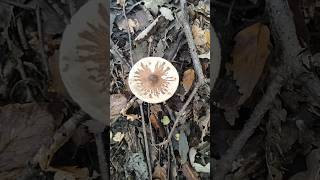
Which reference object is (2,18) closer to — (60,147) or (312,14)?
(60,147)

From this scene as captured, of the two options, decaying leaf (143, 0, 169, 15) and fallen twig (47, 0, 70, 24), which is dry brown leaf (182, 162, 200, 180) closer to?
decaying leaf (143, 0, 169, 15)

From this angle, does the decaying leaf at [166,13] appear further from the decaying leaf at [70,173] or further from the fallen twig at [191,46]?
the decaying leaf at [70,173]

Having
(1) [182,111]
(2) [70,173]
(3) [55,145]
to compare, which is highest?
(1) [182,111]

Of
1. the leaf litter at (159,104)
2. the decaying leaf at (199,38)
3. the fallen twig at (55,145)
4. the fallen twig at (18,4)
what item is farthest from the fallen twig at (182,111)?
the fallen twig at (18,4)

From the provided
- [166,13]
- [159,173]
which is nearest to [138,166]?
[159,173]

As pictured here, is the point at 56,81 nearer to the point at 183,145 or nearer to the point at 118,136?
the point at 118,136

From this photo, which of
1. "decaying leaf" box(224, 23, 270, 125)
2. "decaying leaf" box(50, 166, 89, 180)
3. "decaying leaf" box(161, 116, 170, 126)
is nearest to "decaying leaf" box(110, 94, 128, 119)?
"decaying leaf" box(161, 116, 170, 126)

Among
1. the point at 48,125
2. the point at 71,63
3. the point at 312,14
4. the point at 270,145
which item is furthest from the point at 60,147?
the point at 312,14
